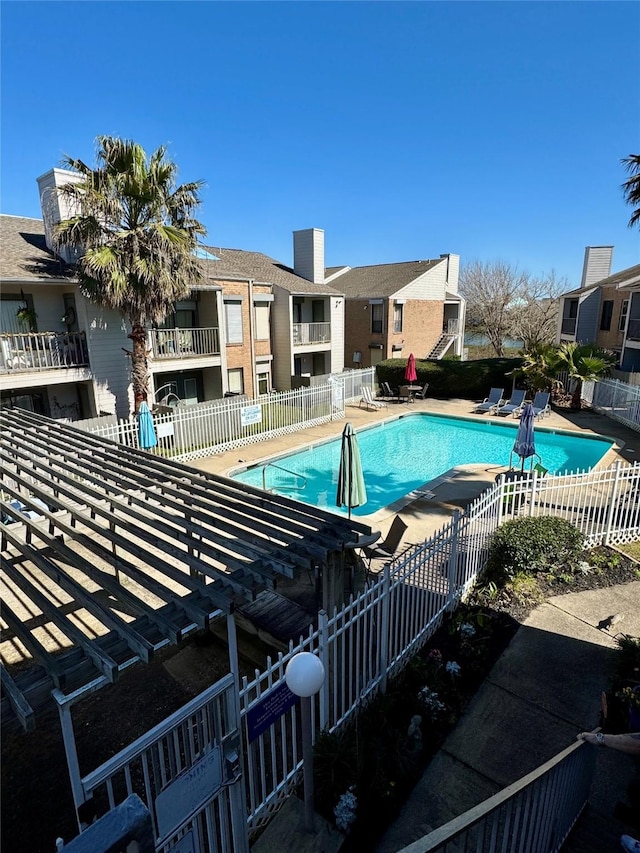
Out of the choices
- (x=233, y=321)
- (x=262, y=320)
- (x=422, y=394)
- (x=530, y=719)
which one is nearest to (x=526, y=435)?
(x=530, y=719)

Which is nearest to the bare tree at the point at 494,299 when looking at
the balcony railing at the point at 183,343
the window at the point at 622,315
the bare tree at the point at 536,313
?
the bare tree at the point at 536,313

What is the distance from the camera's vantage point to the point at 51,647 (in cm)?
637

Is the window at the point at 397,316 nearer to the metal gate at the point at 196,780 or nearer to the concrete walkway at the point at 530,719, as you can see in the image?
the concrete walkway at the point at 530,719

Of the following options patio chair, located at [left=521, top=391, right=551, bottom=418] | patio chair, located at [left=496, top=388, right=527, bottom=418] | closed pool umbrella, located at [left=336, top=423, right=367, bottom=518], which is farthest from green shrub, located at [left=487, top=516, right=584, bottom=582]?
patio chair, located at [left=496, top=388, right=527, bottom=418]

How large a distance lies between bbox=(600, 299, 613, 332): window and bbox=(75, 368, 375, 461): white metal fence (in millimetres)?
20365

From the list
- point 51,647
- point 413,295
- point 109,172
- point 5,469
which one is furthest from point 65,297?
point 413,295

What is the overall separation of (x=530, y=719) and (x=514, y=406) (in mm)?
18616

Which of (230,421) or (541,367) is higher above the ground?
(541,367)

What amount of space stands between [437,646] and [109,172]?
15.5 m

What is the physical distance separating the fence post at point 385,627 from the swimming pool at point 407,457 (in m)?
7.26

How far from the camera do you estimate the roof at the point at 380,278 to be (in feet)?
107

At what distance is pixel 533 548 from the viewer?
24.8 ft

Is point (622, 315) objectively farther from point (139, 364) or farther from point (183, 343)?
point (139, 364)


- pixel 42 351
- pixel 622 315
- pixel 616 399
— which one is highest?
pixel 622 315
